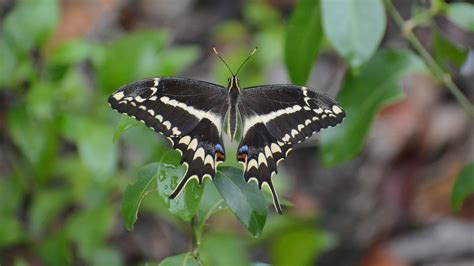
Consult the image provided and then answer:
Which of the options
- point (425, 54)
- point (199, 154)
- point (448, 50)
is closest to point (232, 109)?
point (199, 154)

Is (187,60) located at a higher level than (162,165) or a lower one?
higher

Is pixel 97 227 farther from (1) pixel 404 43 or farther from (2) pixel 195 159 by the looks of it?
(1) pixel 404 43

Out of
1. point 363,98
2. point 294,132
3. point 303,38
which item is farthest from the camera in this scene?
point 363,98

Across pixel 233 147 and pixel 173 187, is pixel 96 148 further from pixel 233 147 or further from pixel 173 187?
pixel 173 187

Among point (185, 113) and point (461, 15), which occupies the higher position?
point (461, 15)

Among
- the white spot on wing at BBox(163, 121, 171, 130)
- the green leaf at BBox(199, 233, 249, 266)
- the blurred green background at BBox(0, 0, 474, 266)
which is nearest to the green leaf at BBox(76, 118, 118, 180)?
the blurred green background at BBox(0, 0, 474, 266)

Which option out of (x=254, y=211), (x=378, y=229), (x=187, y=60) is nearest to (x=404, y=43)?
(x=378, y=229)

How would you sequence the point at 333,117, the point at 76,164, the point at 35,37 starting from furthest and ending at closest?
1. the point at 76,164
2. the point at 35,37
3. the point at 333,117

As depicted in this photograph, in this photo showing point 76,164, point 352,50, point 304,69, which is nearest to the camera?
point 352,50

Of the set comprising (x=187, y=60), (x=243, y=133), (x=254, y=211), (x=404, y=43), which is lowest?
(x=254, y=211)
